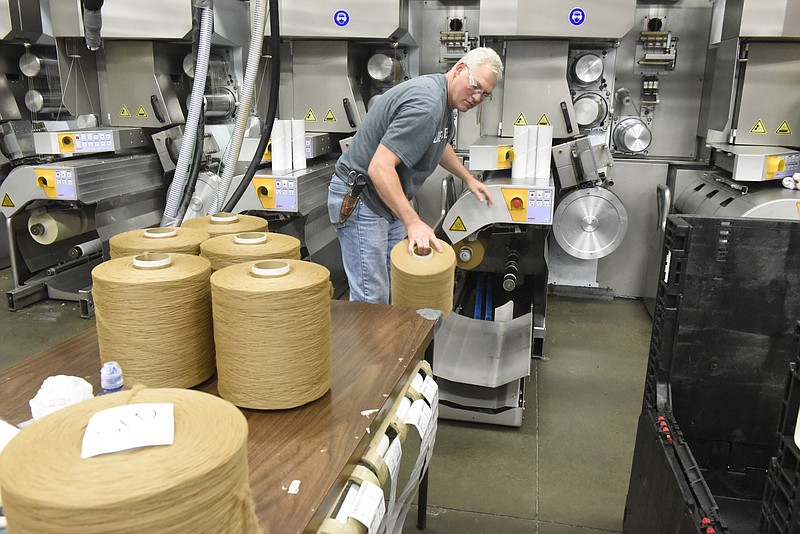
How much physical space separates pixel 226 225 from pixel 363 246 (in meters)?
0.79

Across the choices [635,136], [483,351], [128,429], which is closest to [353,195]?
[483,351]

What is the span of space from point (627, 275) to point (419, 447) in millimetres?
2929

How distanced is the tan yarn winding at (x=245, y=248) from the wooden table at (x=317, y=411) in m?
0.23

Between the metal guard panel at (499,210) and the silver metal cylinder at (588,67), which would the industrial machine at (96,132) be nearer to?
the metal guard panel at (499,210)

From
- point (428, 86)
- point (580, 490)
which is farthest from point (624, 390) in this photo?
point (428, 86)

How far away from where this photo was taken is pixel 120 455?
0.59 metres

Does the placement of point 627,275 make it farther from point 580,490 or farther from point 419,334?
point 419,334

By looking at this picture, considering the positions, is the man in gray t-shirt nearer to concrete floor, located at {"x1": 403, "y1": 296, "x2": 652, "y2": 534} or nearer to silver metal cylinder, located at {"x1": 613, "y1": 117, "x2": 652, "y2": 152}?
concrete floor, located at {"x1": 403, "y1": 296, "x2": 652, "y2": 534}

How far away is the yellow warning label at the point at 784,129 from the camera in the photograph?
3.14 meters

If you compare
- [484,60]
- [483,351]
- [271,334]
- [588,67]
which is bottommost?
[483,351]

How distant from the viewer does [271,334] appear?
3.17 ft

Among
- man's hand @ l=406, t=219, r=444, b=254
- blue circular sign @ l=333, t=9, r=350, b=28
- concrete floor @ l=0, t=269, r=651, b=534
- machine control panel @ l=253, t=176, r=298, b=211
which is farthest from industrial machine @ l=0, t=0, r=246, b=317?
man's hand @ l=406, t=219, r=444, b=254

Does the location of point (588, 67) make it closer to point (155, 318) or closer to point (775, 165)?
point (775, 165)

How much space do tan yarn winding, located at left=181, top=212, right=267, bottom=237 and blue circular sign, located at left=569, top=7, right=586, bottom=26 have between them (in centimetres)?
214
